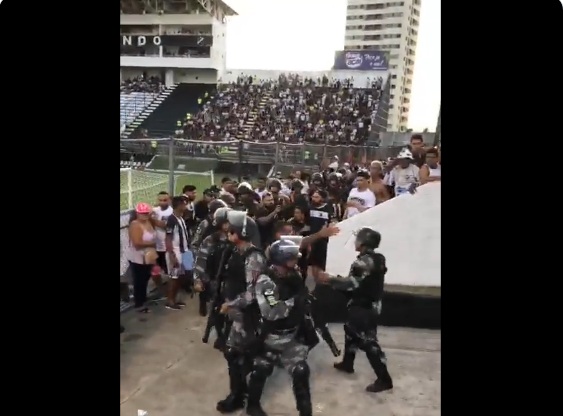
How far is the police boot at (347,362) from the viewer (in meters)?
2.18

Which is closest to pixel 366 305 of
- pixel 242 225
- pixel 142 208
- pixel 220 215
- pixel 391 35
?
pixel 242 225

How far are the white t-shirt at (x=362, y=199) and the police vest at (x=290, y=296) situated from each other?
1.34 ft

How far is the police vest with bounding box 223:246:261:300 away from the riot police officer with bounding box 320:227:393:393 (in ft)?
1.26

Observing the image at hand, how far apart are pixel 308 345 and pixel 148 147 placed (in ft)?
4.14

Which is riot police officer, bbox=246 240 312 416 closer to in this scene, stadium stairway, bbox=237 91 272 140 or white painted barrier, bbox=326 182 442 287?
white painted barrier, bbox=326 182 442 287

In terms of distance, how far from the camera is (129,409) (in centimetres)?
220

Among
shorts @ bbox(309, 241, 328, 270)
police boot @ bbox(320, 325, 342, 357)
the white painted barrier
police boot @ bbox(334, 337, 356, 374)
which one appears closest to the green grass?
shorts @ bbox(309, 241, 328, 270)

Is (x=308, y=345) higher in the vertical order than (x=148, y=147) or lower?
lower

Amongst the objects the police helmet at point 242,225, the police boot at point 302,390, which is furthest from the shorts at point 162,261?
the police boot at point 302,390

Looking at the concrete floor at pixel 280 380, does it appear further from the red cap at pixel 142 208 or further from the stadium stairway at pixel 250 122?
the stadium stairway at pixel 250 122

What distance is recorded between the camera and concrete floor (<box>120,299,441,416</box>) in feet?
7.01
